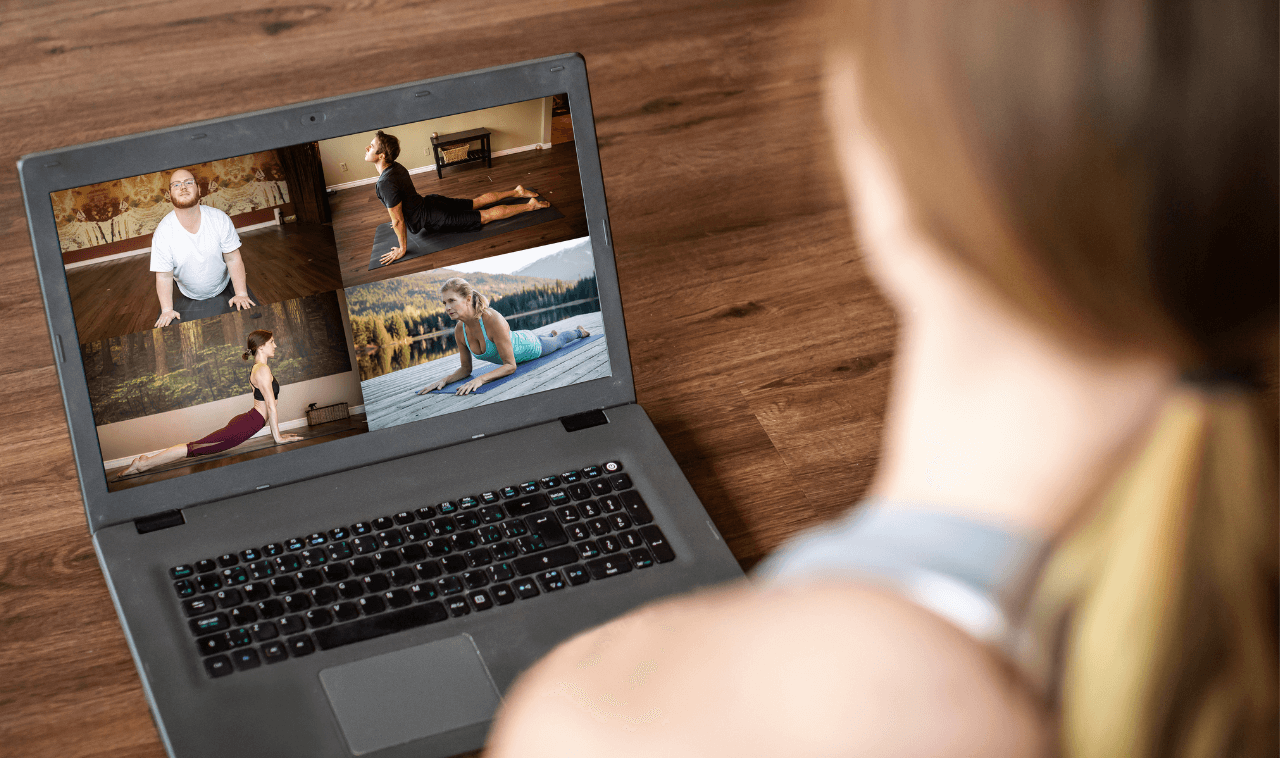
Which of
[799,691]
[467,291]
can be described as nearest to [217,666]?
[467,291]

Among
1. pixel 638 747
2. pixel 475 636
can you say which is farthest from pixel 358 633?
pixel 638 747

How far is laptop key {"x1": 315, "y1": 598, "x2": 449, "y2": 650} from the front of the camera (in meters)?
0.68

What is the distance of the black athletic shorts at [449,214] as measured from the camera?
2.60ft

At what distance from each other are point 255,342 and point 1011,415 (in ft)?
1.91

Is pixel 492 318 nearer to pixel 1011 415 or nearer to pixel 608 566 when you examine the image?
pixel 608 566

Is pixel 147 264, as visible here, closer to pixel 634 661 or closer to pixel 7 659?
pixel 7 659

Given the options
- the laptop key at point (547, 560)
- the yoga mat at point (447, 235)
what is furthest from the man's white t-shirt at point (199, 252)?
the laptop key at point (547, 560)

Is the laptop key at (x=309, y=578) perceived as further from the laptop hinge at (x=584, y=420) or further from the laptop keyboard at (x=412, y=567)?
the laptop hinge at (x=584, y=420)

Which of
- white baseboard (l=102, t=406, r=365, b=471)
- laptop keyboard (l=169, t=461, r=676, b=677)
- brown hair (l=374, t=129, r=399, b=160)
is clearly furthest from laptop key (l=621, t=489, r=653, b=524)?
brown hair (l=374, t=129, r=399, b=160)

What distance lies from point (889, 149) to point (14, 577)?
73 centimetres

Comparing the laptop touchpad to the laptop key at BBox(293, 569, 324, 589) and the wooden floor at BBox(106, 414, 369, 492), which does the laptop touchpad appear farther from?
→ the wooden floor at BBox(106, 414, 369, 492)

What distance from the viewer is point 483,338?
2.70 feet

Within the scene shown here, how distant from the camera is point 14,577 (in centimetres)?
76

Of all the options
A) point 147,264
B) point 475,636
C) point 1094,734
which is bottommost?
point 475,636
